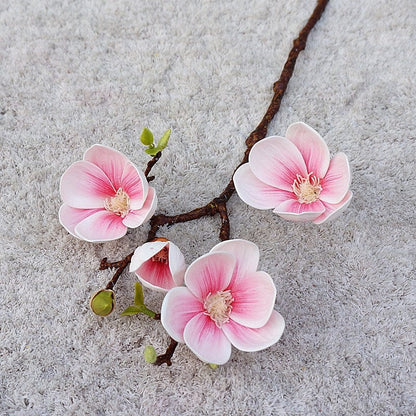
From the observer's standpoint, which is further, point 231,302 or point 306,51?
point 306,51

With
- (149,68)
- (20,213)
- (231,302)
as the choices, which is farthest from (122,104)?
(231,302)

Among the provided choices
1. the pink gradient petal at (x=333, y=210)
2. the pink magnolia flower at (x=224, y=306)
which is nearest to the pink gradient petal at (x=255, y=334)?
the pink magnolia flower at (x=224, y=306)

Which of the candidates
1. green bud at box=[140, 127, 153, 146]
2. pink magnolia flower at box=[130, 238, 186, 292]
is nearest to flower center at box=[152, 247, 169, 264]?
pink magnolia flower at box=[130, 238, 186, 292]

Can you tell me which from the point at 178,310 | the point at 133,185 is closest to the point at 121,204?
the point at 133,185

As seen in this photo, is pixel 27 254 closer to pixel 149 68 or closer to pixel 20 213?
pixel 20 213

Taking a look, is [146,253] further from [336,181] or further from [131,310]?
[336,181]
